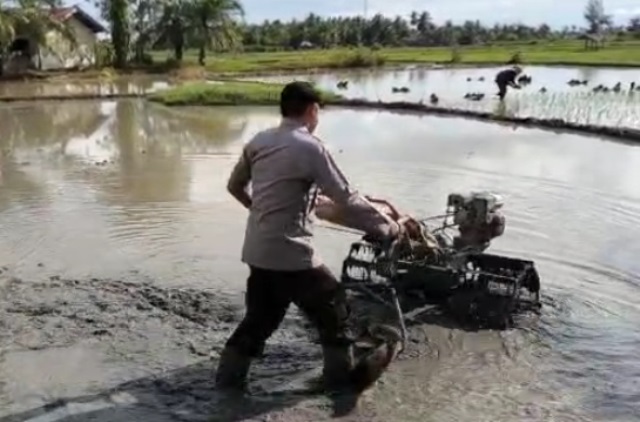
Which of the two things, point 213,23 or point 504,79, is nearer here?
point 504,79

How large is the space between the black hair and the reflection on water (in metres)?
26.4

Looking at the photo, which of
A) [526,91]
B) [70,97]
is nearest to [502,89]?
[526,91]

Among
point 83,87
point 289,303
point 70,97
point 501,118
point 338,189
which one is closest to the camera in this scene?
point 338,189

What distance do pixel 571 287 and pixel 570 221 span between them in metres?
2.55

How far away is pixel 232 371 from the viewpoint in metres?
4.73

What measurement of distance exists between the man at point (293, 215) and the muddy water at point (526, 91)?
609 inches

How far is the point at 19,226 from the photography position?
926 centimetres

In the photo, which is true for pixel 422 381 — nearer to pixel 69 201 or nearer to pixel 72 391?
pixel 72 391

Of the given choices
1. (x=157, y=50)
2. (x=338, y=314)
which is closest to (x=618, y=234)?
(x=338, y=314)

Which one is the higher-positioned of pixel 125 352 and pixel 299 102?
pixel 299 102

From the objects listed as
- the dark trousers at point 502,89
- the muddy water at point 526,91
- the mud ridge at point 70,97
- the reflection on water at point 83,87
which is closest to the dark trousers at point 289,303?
the muddy water at point 526,91

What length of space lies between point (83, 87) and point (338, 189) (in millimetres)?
30478

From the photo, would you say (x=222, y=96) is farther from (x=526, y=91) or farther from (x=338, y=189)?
(x=338, y=189)

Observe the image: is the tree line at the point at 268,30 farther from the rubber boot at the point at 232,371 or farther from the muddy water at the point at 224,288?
the rubber boot at the point at 232,371
